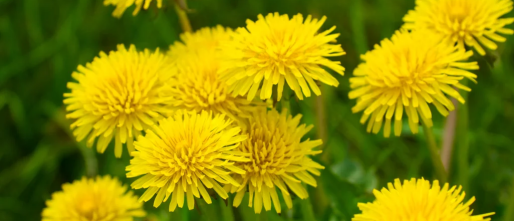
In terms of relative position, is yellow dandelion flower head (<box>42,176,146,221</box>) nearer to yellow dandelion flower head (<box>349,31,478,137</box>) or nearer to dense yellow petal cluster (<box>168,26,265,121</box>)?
dense yellow petal cluster (<box>168,26,265,121</box>)

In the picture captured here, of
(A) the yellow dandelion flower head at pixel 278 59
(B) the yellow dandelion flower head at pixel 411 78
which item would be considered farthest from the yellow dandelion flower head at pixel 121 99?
(B) the yellow dandelion flower head at pixel 411 78

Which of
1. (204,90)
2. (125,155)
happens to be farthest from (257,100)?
(125,155)

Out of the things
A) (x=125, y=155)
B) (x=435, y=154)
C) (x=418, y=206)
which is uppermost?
(x=125, y=155)

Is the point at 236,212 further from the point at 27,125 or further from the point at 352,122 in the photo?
the point at 27,125

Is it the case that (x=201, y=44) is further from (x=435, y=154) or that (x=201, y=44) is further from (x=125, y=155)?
(x=125, y=155)

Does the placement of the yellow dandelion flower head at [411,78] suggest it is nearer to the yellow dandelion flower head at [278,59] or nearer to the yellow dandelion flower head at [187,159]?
the yellow dandelion flower head at [278,59]
